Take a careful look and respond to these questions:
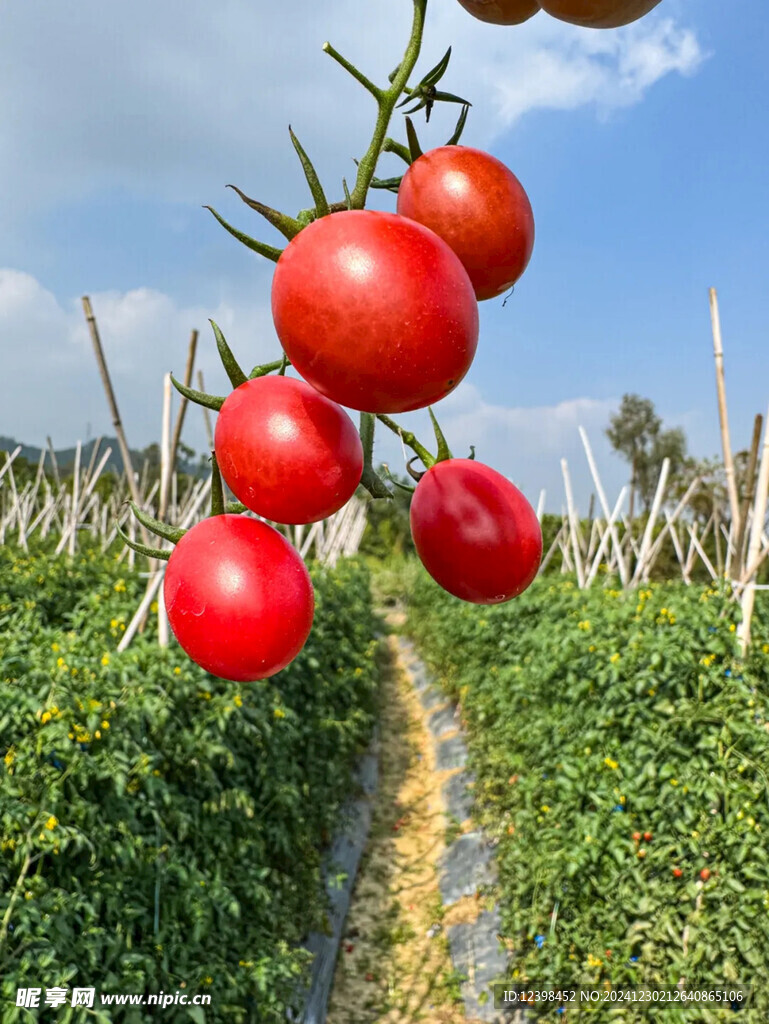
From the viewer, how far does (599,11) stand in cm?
31

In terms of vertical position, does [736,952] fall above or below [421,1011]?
above

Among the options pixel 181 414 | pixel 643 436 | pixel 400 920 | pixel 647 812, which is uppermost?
pixel 643 436

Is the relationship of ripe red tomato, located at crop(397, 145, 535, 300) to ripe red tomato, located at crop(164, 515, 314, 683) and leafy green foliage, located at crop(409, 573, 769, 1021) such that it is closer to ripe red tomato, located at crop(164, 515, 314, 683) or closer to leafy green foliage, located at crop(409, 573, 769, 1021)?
ripe red tomato, located at crop(164, 515, 314, 683)

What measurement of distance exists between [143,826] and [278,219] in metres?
2.36

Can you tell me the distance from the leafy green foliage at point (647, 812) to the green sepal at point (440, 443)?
2.83 m

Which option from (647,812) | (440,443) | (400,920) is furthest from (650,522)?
(440,443)

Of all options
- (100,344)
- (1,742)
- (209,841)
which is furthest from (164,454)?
(209,841)

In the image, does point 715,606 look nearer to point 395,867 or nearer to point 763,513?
point 763,513

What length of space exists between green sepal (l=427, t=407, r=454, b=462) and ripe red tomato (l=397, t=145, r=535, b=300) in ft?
0.29

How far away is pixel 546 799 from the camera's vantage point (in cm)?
363

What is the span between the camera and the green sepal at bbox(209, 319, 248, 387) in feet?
1.03

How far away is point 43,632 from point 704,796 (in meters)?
2.44

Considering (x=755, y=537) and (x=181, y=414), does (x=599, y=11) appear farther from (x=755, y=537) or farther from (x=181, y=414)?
(x=755, y=537)

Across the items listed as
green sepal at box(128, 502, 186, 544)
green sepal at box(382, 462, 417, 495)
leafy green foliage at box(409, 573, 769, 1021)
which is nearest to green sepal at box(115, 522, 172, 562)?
green sepal at box(128, 502, 186, 544)
